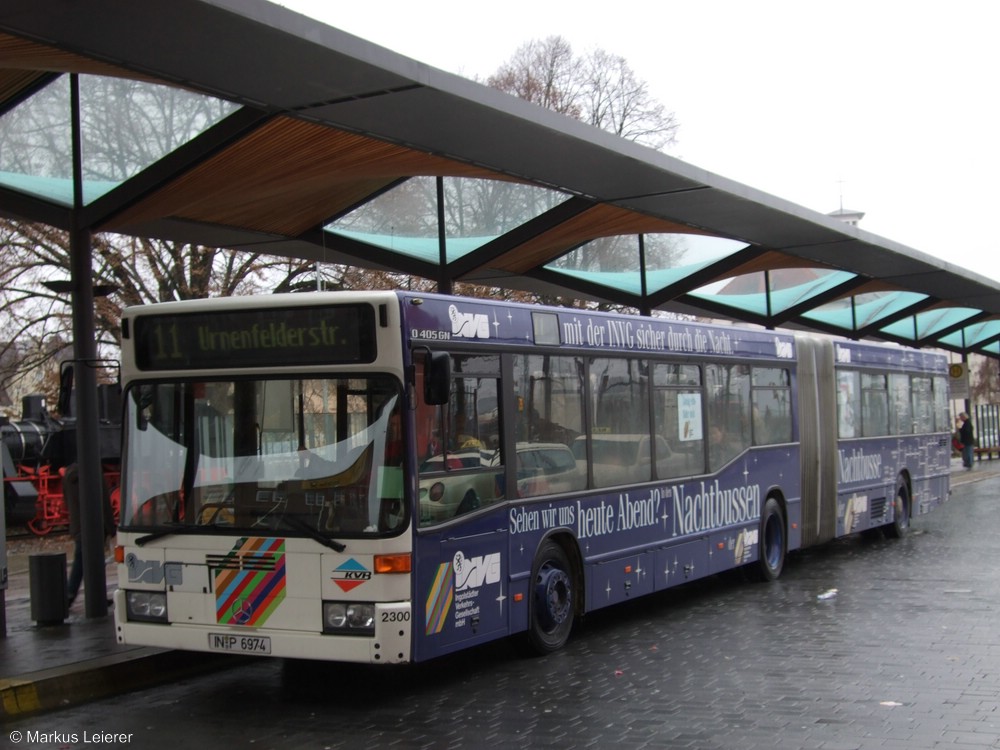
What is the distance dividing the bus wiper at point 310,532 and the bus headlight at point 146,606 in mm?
1165

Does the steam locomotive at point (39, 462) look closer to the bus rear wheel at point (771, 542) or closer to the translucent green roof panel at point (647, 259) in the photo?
the translucent green roof panel at point (647, 259)

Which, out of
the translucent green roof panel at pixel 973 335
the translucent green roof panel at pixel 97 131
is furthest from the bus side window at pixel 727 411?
the translucent green roof panel at pixel 973 335

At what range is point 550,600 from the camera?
1000cm

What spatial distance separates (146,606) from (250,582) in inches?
37.0

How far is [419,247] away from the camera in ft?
51.7

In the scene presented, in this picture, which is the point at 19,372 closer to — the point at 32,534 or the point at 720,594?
the point at 32,534

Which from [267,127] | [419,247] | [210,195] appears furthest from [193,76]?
[419,247]

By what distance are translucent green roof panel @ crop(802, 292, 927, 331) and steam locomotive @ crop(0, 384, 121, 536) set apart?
16.0 metres

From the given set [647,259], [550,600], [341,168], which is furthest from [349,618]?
[647,259]

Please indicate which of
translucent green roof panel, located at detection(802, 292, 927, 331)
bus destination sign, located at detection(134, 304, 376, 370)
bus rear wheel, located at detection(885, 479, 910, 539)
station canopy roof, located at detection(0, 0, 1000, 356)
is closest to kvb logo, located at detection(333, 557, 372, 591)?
bus destination sign, located at detection(134, 304, 376, 370)

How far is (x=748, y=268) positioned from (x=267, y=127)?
36.9 feet

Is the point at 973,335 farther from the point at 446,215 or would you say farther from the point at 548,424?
the point at 548,424

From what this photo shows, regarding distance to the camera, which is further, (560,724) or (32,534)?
(32,534)

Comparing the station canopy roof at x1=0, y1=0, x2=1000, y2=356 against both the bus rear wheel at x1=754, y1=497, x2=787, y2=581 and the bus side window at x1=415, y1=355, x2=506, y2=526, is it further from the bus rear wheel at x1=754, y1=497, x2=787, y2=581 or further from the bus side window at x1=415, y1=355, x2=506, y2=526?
the bus rear wheel at x1=754, y1=497, x2=787, y2=581
